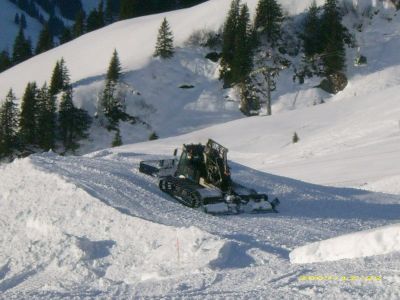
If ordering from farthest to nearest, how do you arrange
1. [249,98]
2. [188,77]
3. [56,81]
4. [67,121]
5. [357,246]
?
[188,77] < [56,81] < [249,98] < [67,121] < [357,246]

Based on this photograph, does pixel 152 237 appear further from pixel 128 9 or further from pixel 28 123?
pixel 128 9

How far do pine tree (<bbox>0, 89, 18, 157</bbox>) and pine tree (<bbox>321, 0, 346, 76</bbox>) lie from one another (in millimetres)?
28043

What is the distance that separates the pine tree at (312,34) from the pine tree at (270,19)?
8.61ft

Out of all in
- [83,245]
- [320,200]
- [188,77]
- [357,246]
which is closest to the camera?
[357,246]

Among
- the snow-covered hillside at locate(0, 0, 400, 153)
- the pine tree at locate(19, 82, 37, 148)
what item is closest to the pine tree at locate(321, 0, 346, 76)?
the snow-covered hillside at locate(0, 0, 400, 153)

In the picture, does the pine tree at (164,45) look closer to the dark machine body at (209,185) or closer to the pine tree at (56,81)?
the pine tree at (56,81)

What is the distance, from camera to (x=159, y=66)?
194 ft

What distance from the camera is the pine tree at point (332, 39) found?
53344mm

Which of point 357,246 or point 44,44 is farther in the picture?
point 44,44

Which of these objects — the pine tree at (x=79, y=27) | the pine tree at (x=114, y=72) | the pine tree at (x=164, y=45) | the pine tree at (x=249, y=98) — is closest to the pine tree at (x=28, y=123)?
the pine tree at (x=114, y=72)

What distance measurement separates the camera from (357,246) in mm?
9125

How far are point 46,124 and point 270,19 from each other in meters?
23.7

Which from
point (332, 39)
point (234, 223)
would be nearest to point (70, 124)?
point (332, 39)

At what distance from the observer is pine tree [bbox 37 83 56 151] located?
5012cm
